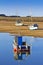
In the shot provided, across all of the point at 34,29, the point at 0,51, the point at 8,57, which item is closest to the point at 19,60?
the point at 8,57

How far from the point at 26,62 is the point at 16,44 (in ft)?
15.9

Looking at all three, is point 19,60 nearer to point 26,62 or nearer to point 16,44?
point 26,62

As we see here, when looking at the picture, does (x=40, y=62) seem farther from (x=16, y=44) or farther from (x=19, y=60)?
(x=16, y=44)

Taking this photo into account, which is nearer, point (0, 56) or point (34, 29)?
point (0, 56)

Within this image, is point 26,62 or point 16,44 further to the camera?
point 16,44

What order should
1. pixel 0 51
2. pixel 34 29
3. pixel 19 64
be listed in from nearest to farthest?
pixel 19 64 → pixel 0 51 → pixel 34 29

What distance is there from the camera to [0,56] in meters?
30.9

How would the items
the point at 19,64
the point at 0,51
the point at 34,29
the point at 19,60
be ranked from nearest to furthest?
the point at 19,64
the point at 19,60
the point at 0,51
the point at 34,29

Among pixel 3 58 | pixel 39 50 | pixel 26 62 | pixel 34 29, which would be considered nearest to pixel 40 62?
pixel 26 62

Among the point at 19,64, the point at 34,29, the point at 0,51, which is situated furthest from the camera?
the point at 34,29

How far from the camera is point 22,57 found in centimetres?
3081

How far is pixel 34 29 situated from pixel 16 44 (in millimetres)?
Result: 22282

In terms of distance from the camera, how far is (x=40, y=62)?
28750mm

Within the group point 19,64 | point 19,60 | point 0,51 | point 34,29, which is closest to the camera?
point 19,64
